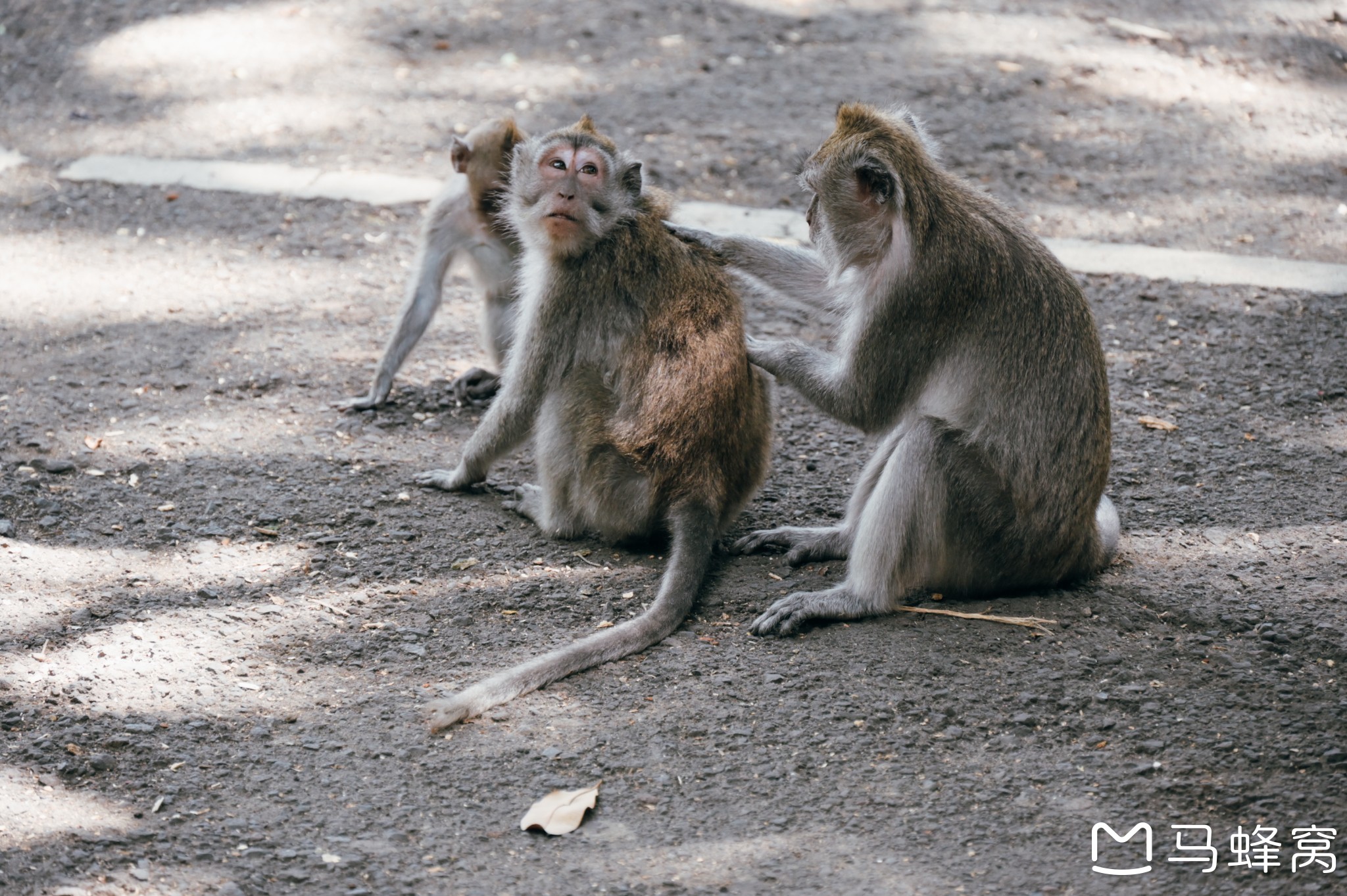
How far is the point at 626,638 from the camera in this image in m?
4.07

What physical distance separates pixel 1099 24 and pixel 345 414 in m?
6.69

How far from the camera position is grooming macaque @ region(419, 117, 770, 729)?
4551mm

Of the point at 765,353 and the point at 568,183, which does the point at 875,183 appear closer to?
the point at 765,353

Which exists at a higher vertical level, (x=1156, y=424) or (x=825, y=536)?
(x=1156, y=424)

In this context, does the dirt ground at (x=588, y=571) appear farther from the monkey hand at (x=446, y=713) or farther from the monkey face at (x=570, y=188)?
the monkey face at (x=570, y=188)

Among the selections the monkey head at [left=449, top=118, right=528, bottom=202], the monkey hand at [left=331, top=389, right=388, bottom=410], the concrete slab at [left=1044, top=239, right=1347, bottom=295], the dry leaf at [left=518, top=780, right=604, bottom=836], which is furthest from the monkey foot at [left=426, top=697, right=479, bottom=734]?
the concrete slab at [left=1044, top=239, right=1347, bottom=295]

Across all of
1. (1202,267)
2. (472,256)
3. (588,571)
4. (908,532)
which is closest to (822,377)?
(908,532)

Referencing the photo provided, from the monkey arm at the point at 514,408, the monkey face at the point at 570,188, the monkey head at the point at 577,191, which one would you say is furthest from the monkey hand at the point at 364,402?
the monkey face at the point at 570,188

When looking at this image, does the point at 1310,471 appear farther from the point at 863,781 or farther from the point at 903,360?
the point at 863,781

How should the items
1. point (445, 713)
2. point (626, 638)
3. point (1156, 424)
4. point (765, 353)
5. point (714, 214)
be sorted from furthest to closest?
point (714, 214)
point (1156, 424)
point (765, 353)
point (626, 638)
point (445, 713)

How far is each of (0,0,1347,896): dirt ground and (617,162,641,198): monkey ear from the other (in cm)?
130

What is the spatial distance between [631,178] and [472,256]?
1.42 meters

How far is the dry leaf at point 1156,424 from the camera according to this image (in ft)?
18.4

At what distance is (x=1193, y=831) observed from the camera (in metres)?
3.35
